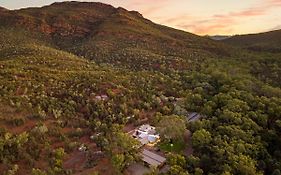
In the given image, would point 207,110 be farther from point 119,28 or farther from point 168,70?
point 119,28

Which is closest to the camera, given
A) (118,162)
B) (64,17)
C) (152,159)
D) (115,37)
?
(118,162)

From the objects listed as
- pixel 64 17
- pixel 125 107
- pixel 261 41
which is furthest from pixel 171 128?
pixel 261 41

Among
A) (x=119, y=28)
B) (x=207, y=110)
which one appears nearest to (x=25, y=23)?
(x=119, y=28)

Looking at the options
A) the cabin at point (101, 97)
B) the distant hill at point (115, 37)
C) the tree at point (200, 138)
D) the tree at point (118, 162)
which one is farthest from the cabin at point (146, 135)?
the distant hill at point (115, 37)

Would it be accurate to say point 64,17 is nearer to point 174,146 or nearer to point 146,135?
point 146,135

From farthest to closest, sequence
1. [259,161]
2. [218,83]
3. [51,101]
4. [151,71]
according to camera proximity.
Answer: [151,71], [218,83], [51,101], [259,161]

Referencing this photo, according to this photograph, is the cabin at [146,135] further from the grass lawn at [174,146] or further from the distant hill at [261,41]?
the distant hill at [261,41]
